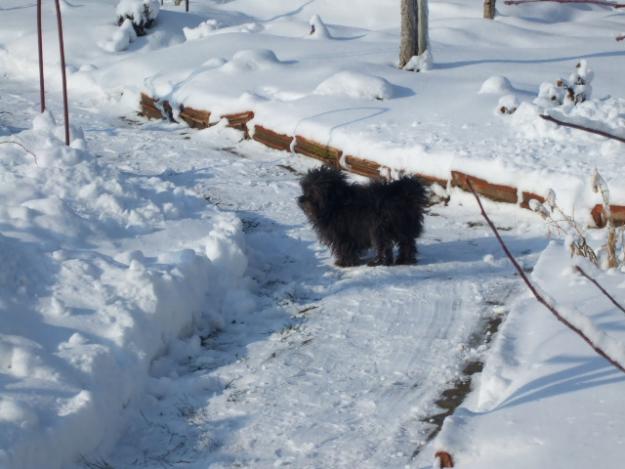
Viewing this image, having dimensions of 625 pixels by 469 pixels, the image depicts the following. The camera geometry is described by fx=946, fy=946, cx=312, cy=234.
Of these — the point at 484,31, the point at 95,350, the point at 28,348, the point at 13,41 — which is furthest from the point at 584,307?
the point at 13,41

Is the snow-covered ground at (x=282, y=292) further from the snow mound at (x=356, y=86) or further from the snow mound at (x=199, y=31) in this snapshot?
the snow mound at (x=199, y=31)

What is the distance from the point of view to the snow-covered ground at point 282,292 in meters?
5.05

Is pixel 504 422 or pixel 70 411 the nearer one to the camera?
pixel 504 422

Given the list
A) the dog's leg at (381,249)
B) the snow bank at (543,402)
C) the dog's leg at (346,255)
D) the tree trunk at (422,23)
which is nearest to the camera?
the snow bank at (543,402)

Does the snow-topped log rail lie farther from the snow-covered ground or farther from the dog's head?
the dog's head

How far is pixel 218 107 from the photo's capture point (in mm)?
12477

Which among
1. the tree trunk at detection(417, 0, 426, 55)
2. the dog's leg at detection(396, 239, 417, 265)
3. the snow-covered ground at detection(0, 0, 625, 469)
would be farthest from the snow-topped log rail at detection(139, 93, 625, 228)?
the tree trunk at detection(417, 0, 426, 55)

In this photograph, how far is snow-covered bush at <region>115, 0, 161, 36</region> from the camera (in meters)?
18.0

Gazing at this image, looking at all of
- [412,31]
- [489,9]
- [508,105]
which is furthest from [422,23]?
[489,9]

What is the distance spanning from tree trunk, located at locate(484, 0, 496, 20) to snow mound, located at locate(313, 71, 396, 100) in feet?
25.4

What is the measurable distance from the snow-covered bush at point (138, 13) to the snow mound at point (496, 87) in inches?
334

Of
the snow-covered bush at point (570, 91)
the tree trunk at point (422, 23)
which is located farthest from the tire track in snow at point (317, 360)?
the tree trunk at point (422, 23)

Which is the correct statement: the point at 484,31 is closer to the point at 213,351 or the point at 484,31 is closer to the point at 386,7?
the point at 386,7

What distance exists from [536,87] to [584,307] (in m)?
6.92
